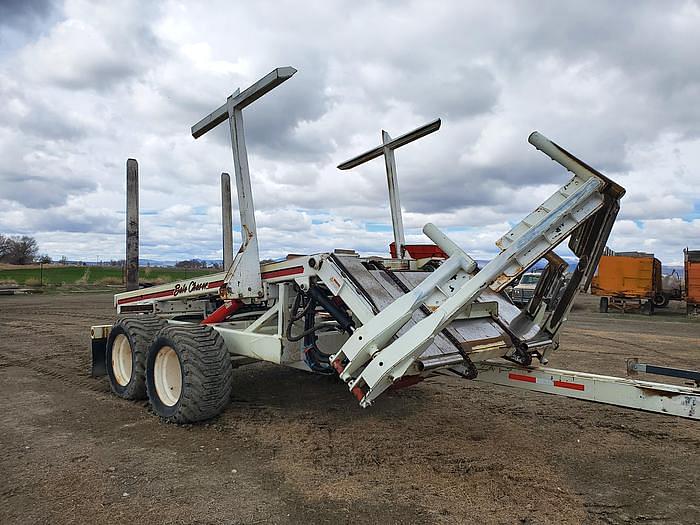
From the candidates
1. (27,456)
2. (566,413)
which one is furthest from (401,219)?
(27,456)

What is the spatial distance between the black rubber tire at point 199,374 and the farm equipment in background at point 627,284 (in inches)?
725

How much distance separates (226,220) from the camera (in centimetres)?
1023

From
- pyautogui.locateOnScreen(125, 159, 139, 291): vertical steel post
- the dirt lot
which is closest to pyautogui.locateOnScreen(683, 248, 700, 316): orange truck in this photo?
the dirt lot

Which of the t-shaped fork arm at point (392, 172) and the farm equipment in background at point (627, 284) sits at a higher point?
the t-shaped fork arm at point (392, 172)

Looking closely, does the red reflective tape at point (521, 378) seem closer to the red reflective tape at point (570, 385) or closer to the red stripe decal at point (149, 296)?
the red reflective tape at point (570, 385)

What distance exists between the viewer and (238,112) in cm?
534

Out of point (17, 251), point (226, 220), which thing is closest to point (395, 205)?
point (226, 220)

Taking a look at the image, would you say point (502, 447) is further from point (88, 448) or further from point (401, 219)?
point (88, 448)

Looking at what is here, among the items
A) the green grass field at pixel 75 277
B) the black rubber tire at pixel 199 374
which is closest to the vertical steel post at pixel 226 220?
the black rubber tire at pixel 199 374

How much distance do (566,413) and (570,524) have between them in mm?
2553

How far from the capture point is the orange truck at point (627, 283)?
2056 cm

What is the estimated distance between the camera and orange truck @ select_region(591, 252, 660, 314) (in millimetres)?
20562

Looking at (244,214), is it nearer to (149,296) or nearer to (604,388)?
(149,296)

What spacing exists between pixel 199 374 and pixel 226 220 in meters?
5.51
